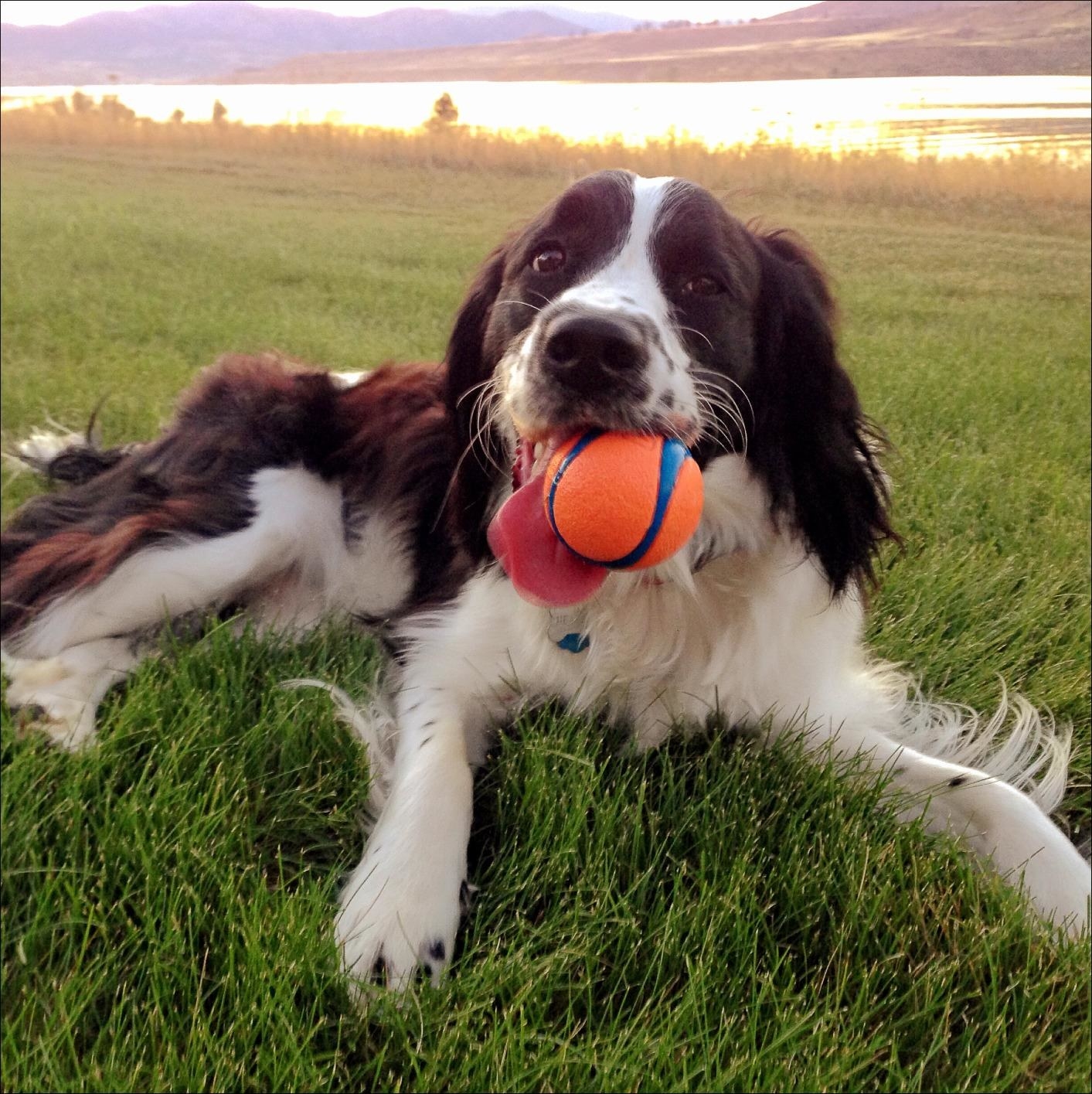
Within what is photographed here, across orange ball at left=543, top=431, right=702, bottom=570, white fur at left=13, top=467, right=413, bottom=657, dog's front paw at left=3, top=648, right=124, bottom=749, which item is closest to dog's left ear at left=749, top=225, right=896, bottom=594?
orange ball at left=543, top=431, right=702, bottom=570

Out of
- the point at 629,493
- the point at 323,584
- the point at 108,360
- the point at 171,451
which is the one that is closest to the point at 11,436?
the point at 108,360

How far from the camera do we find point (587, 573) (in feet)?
6.61

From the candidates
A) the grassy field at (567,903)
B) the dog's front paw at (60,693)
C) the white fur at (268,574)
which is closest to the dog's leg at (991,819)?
the grassy field at (567,903)

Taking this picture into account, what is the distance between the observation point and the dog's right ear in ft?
8.46

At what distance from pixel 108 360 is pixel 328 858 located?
460cm

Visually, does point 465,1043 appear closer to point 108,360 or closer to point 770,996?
point 770,996

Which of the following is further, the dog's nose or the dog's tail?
the dog's tail

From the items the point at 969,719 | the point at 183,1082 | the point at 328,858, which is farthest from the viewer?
the point at 969,719

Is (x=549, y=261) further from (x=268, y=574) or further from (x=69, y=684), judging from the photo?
(x=69, y=684)

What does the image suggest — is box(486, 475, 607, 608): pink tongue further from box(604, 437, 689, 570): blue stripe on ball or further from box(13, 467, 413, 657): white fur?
box(13, 467, 413, 657): white fur

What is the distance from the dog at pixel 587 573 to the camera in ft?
6.36

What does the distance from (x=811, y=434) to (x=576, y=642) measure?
0.75 meters

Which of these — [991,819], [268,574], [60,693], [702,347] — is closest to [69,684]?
[60,693]

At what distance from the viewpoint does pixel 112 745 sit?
2.12 meters
